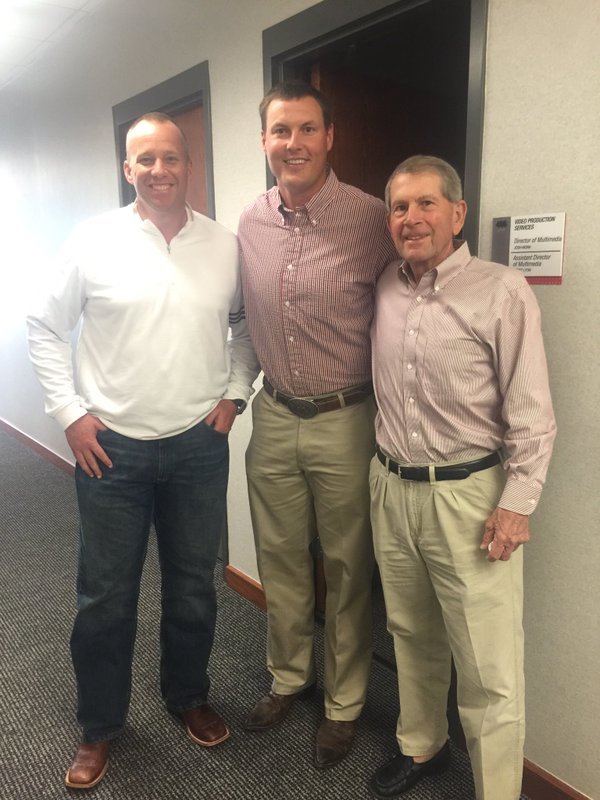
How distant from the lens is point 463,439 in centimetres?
131

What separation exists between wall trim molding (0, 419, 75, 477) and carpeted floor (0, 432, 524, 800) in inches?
57.8

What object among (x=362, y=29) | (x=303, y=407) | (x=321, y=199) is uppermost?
(x=362, y=29)

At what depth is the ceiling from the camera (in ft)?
9.05

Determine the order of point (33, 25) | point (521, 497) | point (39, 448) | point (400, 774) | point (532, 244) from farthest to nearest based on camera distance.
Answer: point (39, 448) → point (33, 25) → point (400, 774) → point (532, 244) → point (521, 497)

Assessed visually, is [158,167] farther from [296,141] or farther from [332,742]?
[332,742]

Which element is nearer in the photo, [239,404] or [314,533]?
[239,404]

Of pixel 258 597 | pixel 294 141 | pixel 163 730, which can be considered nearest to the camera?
pixel 294 141

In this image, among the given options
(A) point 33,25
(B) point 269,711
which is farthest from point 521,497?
(A) point 33,25

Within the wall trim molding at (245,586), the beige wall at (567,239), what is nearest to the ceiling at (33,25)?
the beige wall at (567,239)

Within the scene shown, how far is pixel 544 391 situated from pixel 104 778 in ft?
4.81

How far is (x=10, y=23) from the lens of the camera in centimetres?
297

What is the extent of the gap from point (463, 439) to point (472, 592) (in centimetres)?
32

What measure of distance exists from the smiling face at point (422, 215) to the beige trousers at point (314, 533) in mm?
465

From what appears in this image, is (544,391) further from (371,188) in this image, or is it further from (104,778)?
(104,778)
